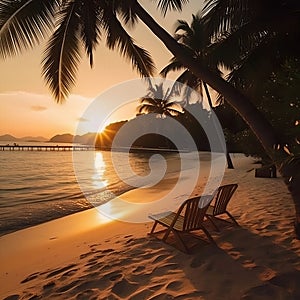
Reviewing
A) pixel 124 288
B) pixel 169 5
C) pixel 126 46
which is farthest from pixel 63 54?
pixel 124 288

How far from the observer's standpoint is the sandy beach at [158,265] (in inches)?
137

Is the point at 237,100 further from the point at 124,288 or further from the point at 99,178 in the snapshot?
the point at 99,178

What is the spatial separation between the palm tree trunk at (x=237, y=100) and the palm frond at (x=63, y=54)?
2742 millimetres

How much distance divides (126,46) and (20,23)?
3.14 metres

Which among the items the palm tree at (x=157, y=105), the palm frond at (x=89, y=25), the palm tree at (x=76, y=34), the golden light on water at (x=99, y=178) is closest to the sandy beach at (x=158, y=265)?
the palm tree at (x=76, y=34)

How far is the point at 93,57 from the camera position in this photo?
8781 mm

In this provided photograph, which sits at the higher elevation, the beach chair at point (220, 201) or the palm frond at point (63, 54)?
the palm frond at point (63, 54)

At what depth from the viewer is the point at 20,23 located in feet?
22.9

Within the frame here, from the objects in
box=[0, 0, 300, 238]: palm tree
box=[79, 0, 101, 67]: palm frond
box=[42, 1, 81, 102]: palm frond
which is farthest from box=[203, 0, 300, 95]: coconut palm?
box=[42, 1, 81, 102]: palm frond

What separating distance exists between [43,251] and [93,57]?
554 centimetres

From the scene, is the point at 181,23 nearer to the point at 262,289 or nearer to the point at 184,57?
the point at 184,57

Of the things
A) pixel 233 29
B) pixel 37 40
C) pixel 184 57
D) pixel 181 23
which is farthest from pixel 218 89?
pixel 181 23

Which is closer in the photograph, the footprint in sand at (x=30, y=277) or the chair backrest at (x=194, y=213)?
the footprint in sand at (x=30, y=277)

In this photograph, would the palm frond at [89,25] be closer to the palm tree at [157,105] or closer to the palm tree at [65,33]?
the palm tree at [65,33]
